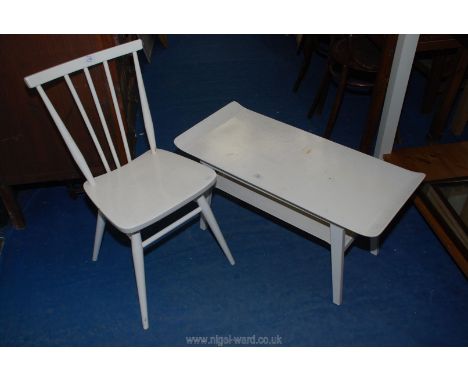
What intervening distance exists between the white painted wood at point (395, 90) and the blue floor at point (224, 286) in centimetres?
36

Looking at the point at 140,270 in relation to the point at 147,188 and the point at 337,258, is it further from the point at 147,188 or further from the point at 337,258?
the point at 337,258

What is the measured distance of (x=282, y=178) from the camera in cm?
152

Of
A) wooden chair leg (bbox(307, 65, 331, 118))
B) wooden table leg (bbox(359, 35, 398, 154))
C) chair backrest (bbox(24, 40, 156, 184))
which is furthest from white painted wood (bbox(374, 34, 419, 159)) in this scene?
chair backrest (bbox(24, 40, 156, 184))

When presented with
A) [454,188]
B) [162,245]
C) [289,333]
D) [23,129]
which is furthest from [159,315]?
[454,188]

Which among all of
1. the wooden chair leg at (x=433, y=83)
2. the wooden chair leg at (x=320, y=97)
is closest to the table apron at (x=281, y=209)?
the wooden chair leg at (x=320, y=97)

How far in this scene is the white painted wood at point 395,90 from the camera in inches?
70.9

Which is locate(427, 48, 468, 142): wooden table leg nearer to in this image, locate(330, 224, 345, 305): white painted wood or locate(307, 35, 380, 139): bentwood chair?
locate(307, 35, 380, 139): bentwood chair

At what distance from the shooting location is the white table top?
141 cm

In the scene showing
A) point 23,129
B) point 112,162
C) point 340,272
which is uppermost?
point 23,129

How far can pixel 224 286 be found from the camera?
171cm

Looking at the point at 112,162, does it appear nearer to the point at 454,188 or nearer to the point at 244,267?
the point at 244,267

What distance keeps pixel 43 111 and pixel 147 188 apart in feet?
1.61

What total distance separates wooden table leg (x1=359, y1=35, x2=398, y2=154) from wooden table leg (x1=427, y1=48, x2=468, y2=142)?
37cm

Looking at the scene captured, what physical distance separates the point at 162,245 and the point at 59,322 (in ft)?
1.64
